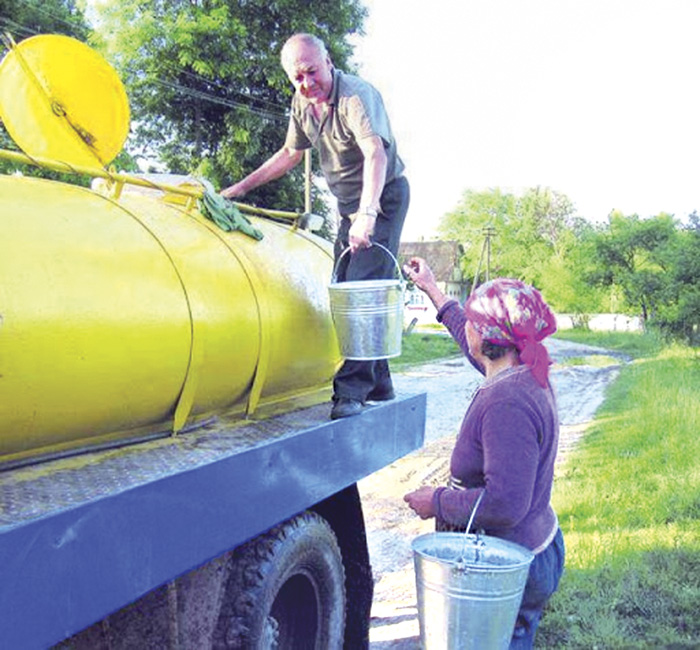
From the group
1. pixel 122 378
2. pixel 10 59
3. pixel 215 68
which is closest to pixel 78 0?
pixel 215 68

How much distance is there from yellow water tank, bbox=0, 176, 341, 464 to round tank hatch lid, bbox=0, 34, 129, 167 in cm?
40

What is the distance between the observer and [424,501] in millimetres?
2582

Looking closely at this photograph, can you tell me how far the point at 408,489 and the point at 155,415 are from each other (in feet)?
21.4

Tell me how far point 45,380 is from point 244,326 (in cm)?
101

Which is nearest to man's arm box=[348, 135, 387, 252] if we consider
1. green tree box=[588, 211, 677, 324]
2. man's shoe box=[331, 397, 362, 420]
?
man's shoe box=[331, 397, 362, 420]

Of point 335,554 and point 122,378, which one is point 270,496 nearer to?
point 122,378

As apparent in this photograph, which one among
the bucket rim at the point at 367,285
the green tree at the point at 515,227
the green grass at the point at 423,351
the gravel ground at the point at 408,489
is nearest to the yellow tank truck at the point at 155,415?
the bucket rim at the point at 367,285

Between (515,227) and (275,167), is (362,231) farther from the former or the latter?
(515,227)

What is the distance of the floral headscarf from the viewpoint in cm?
250

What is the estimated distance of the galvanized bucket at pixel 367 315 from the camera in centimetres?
331

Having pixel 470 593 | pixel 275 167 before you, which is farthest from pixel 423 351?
pixel 470 593

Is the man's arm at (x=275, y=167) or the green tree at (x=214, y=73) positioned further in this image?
the green tree at (x=214, y=73)

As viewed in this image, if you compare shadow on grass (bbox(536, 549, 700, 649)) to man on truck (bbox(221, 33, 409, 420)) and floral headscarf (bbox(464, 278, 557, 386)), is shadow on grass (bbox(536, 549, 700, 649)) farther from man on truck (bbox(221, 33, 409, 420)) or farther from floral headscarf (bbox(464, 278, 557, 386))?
floral headscarf (bbox(464, 278, 557, 386))

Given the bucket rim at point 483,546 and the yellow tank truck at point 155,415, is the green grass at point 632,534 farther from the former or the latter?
the bucket rim at point 483,546
